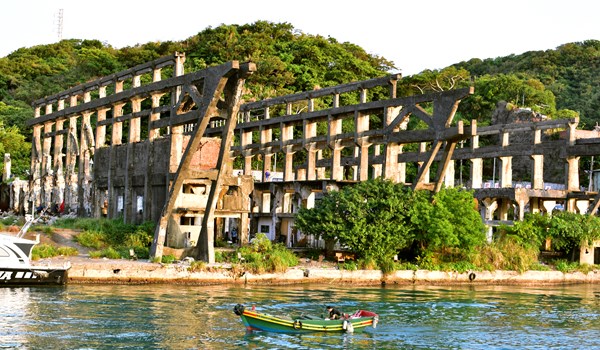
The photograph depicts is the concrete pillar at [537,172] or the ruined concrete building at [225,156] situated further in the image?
the concrete pillar at [537,172]

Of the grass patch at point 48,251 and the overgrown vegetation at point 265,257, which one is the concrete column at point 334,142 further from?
the grass patch at point 48,251

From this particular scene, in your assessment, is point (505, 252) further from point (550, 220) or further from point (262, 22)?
point (262, 22)

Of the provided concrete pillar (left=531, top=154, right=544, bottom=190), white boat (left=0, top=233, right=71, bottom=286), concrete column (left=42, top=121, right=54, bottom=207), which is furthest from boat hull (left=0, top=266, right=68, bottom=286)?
concrete pillar (left=531, top=154, right=544, bottom=190)

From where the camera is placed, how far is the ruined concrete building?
35.8 meters

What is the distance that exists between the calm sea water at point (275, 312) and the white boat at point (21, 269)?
1.77 feet

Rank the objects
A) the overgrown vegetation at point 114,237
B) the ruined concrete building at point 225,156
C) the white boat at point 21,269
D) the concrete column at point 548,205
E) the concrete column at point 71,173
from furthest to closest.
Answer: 1. the concrete column at point 71,173
2. the concrete column at point 548,205
3. the overgrown vegetation at point 114,237
4. the ruined concrete building at point 225,156
5. the white boat at point 21,269

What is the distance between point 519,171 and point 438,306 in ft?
159

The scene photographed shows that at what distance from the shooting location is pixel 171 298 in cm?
2880

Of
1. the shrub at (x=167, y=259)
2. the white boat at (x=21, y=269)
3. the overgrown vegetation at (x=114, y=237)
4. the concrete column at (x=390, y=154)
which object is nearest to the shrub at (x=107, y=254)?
the overgrown vegetation at (x=114, y=237)

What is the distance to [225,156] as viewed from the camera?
3562cm

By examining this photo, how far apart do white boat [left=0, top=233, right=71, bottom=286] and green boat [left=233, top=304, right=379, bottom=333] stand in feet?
33.2

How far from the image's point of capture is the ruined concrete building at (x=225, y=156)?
118 feet

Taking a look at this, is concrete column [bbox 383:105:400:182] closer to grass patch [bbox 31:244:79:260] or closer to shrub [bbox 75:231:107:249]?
shrub [bbox 75:231:107:249]

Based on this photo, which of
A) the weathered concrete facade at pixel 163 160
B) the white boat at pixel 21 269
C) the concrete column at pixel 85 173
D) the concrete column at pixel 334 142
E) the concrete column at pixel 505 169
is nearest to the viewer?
the white boat at pixel 21 269
